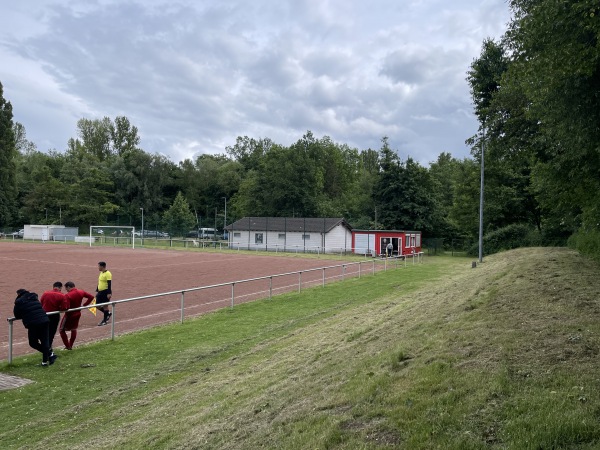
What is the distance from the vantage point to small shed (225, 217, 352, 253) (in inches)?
2101

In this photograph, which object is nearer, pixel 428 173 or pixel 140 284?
pixel 140 284

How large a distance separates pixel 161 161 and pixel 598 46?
95.6m

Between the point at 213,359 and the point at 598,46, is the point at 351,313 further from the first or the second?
the point at 598,46

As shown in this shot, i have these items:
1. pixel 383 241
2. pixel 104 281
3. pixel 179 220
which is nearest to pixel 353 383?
pixel 104 281

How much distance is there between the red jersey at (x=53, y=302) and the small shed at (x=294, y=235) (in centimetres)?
4036

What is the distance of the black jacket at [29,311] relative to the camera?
385 inches

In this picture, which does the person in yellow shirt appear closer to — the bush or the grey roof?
the bush

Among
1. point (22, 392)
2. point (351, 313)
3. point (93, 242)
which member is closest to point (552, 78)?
point (351, 313)

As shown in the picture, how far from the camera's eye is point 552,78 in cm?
883

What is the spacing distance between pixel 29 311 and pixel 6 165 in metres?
81.0

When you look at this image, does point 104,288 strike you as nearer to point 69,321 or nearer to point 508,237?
point 69,321

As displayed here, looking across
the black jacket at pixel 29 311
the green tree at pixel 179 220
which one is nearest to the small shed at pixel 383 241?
the green tree at pixel 179 220

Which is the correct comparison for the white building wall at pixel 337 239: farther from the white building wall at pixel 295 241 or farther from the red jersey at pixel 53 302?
the red jersey at pixel 53 302

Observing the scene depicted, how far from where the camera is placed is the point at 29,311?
9.82 m
